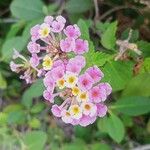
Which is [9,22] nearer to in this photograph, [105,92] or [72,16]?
[72,16]

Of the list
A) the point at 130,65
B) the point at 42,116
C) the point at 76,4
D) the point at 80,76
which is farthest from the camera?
the point at 42,116

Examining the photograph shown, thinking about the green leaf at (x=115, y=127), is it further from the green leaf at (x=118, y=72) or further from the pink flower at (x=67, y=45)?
the pink flower at (x=67, y=45)

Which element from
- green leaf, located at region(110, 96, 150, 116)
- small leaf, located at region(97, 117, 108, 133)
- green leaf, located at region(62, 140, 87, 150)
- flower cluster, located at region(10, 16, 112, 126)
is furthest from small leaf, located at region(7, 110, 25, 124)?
flower cluster, located at region(10, 16, 112, 126)

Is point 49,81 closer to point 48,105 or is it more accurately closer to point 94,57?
point 94,57

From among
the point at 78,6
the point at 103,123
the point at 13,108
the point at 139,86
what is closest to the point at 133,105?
the point at 139,86

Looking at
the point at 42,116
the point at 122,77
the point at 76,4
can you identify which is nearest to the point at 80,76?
the point at 122,77

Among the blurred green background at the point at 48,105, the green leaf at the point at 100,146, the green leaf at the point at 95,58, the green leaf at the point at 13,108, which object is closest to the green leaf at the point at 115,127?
the blurred green background at the point at 48,105
